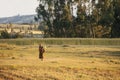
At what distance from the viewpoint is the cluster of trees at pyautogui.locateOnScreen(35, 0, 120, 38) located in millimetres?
78125

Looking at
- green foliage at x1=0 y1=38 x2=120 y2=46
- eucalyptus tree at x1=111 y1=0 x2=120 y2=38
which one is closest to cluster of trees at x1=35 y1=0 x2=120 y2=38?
eucalyptus tree at x1=111 y1=0 x2=120 y2=38

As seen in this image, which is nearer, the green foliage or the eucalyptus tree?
the green foliage

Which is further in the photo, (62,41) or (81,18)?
(81,18)

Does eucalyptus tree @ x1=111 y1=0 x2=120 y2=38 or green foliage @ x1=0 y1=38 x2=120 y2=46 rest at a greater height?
eucalyptus tree @ x1=111 y1=0 x2=120 y2=38

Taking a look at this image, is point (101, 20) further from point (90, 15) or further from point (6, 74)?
point (6, 74)

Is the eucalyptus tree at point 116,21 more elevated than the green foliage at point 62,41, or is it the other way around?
the eucalyptus tree at point 116,21

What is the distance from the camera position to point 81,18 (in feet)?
268

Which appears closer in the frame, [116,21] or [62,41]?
[62,41]

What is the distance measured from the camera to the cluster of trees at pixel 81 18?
3076 inches

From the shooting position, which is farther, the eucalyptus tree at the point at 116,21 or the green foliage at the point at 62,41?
the eucalyptus tree at the point at 116,21

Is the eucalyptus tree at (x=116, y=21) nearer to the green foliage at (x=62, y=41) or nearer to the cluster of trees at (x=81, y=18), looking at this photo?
the cluster of trees at (x=81, y=18)

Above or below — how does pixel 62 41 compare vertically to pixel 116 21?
below

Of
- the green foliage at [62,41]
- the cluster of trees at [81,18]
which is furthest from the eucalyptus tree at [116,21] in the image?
the green foliage at [62,41]

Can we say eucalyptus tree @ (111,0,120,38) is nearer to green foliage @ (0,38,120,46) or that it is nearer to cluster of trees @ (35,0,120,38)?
cluster of trees @ (35,0,120,38)
